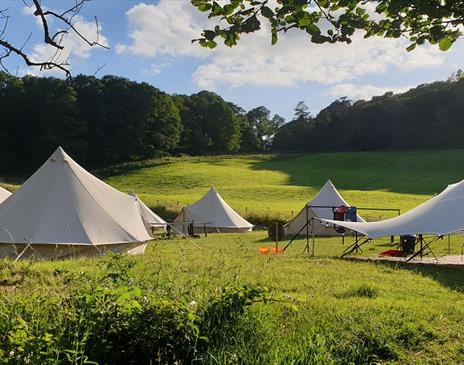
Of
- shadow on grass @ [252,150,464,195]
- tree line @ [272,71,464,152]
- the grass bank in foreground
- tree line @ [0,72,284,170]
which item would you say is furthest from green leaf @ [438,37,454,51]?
tree line @ [272,71,464,152]

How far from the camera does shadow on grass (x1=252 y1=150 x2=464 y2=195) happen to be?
47469 millimetres

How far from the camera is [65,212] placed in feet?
39.4

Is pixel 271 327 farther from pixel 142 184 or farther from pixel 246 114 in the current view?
pixel 246 114

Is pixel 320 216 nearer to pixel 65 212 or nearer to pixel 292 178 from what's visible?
pixel 65 212

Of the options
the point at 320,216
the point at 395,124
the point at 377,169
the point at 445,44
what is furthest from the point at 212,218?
the point at 395,124

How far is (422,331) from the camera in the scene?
496cm

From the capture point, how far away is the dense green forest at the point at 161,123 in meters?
62.4

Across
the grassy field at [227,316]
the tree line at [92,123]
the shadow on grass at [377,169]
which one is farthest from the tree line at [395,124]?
the grassy field at [227,316]

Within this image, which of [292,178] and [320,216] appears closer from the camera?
[320,216]

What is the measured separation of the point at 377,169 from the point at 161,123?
97.2 feet

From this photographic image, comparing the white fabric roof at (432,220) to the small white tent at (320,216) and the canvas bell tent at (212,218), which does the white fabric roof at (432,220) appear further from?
the canvas bell tent at (212,218)

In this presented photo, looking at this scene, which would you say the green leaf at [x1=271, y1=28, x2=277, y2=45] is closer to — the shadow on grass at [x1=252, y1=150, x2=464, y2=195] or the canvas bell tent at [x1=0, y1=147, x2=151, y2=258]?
the canvas bell tent at [x1=0, y1=147, x2=151, y2=258]

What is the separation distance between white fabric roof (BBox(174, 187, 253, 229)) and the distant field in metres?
3.60

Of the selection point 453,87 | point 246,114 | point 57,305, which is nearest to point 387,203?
point 57,305
